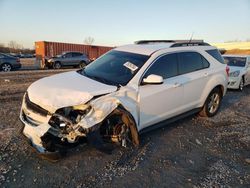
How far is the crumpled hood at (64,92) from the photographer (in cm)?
322

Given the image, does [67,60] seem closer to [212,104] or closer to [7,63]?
[7,63]

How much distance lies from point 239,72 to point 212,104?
4.55 meters

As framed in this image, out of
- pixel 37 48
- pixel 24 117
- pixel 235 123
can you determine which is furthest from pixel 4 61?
pixel 235 123

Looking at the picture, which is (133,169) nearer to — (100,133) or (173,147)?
(100,133)

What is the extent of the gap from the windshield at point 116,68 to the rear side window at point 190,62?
94 centimetres

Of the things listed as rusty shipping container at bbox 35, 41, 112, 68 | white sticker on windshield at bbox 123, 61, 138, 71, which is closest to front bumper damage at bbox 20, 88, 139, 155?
white sticker on windshield at bbox 123, 61, 138, 71

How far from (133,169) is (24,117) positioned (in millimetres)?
1876

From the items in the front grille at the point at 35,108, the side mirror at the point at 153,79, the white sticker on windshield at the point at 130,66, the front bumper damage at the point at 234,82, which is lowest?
the front bumper damage at the point at 234,82

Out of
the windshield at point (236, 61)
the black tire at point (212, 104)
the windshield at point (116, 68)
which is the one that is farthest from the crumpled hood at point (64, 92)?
the windshield at point (236, 61)

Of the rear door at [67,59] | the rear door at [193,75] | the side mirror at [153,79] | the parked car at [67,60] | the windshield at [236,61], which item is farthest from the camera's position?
the rear door at [67,59]

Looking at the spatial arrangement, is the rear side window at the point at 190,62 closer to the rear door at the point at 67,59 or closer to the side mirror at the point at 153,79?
the side mirror at the point at 153,79

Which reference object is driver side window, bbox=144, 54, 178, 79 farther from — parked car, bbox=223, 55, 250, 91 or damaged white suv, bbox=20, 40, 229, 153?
parked car, bbox=223, 55, 250, 91

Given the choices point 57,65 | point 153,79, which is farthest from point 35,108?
point 57,65

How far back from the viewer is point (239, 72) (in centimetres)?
962
